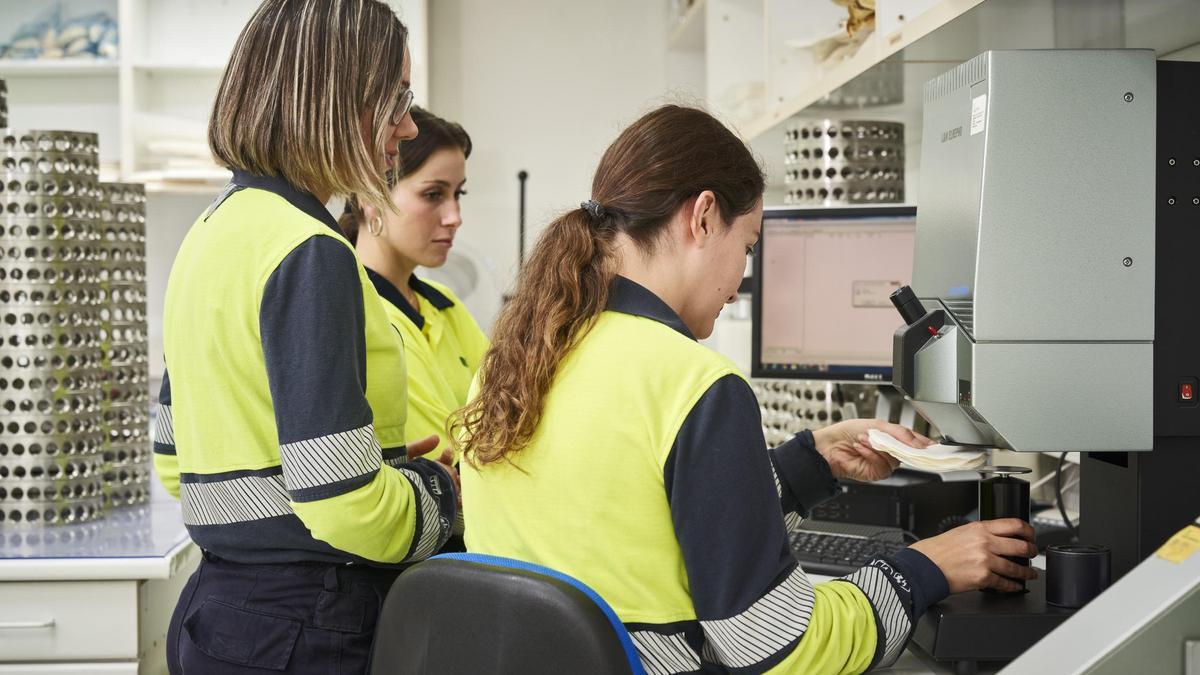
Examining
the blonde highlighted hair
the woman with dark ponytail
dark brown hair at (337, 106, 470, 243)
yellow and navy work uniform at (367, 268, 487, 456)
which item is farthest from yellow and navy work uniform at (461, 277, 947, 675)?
dark brown hair at (337, 106, 470, 243)

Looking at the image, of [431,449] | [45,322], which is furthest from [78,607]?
[431,449]

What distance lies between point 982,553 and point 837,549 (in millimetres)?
418

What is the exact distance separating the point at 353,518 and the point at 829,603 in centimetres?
48

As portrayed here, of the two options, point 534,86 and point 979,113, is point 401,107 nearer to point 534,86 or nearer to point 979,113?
point 979,113

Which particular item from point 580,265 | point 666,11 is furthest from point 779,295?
point 666,11

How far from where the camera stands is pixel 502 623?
0.91 metres

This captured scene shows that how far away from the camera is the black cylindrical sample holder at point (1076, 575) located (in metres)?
1.14

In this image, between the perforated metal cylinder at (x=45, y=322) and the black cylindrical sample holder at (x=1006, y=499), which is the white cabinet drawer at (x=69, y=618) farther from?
the black cylindrical sample holder at (x=1006, y=499)

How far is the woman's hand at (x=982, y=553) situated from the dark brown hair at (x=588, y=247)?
38cm

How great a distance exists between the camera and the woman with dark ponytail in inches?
39.0

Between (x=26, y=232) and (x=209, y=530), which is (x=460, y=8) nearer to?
(x=26, y=232)

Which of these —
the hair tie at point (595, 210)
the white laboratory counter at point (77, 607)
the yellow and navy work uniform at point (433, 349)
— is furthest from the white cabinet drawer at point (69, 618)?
the hair tie at point (595, 210)

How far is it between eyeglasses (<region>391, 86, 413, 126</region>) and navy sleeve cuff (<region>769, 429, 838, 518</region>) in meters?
→ 0.58

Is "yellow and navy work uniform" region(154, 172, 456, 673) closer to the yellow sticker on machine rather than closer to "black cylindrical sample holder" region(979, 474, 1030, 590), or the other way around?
→ "black cylindrical sample holder" region(979, 474, 1030, 590)
